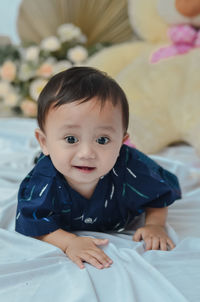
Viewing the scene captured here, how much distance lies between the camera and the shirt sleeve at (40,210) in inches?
35.3

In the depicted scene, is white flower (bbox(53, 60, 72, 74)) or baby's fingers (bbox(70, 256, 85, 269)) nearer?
baby's fingers (bbox(70, 256, 85, 269))

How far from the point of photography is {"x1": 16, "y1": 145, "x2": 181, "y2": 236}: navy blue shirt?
904 mm

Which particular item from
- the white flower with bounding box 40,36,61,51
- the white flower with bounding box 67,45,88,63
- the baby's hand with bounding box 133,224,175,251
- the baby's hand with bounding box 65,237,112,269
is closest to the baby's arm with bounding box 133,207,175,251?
the baby's hand with bounding box 133,224,175,251

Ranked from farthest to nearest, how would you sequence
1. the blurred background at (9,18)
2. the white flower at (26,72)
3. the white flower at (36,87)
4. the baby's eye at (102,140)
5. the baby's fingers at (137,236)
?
the blurred background at (9,18) < the white flower at (26,72) < the white flower at (36,87) < the baby's fingers at (137,236) < the baby's eye at (102,140)

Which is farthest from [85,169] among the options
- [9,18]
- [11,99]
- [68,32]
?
[9,18]

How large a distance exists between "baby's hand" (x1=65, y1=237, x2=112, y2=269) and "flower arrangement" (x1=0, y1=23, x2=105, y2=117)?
1221mm

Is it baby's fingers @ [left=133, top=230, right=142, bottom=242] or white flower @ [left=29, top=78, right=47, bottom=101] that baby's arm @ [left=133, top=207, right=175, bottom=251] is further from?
white flower @ [left=29, top=78, right=47, bottom=101]

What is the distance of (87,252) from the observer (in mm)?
848

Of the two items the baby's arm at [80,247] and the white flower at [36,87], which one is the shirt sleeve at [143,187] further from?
the white flower at [36,87]

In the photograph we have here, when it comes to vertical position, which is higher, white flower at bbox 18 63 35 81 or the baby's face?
the baby's face

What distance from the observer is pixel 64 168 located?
86cm

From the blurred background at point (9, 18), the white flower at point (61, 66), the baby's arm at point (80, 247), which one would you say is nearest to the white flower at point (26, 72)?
the white flower at point (61, 66)

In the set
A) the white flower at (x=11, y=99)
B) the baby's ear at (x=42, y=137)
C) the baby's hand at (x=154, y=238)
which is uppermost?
the baby's ear at (x=42, y=137)

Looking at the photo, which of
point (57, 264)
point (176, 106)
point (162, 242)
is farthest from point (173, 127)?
point (57, 264)
